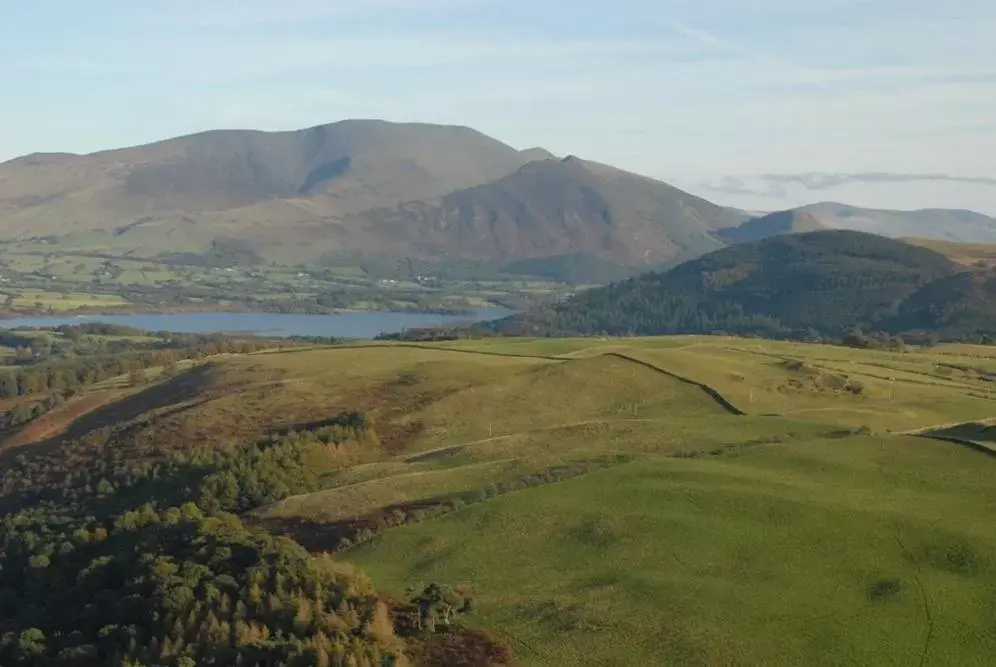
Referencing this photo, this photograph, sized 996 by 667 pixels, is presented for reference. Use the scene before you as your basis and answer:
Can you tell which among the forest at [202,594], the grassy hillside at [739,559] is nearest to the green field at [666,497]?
the grassy hillside at [739,559]

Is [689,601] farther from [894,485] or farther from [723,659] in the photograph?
[894,485]

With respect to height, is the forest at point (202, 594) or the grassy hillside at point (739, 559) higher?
the grassy hillside at point (739, 559)

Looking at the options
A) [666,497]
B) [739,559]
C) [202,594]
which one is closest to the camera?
[202,594]

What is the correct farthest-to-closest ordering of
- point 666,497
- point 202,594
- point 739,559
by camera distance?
point 666,497, point 739,559, point 202,594

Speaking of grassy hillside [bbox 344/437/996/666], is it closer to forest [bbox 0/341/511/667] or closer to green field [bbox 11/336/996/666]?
green field [bbox 11/336/996/666]

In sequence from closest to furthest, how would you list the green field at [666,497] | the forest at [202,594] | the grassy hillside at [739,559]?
1. the grassy hillside at [739,559]
2. the forest at [202,594]
3. the green field at [666,497]

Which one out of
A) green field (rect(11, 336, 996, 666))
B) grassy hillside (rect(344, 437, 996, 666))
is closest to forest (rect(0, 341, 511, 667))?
green field (rect(11, 336, 996, 666))

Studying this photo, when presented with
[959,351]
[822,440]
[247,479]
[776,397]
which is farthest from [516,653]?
[959,351]

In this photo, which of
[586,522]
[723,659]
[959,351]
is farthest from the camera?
[959,351]

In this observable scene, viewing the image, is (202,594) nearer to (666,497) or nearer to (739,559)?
(739,559)

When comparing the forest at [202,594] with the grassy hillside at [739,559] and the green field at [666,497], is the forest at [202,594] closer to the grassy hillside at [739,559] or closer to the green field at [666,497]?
the green field at [666,497]

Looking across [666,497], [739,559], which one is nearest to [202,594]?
[739,559]
